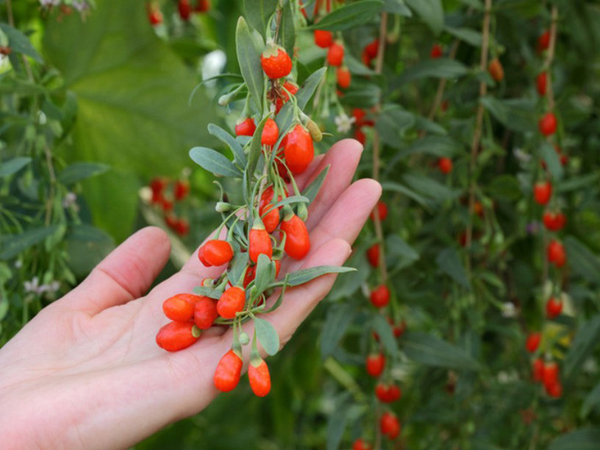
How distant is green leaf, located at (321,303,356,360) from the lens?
114 cm

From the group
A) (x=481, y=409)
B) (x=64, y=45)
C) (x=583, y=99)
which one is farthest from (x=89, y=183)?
(x=583, y=99)

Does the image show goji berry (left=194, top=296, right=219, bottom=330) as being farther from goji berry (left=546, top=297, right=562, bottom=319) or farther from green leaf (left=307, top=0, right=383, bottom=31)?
goji berry (left=546, top=297, right=562, bottom=319)

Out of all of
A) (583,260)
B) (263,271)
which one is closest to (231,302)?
(263,271)

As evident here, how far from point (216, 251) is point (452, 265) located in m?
0.55

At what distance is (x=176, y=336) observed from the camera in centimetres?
86

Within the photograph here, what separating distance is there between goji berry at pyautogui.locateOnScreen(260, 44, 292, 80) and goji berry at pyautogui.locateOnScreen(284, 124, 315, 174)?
0.06 m

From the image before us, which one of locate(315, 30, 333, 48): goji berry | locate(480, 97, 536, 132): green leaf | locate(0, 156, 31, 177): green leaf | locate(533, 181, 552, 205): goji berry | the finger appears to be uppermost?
locate(315, 30, 333, 48): goji berry

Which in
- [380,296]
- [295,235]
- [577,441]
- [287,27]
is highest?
[287,27]

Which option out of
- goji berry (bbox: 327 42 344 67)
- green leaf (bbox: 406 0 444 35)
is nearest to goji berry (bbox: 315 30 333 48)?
goji berry (bbox: 327 42 344 67)

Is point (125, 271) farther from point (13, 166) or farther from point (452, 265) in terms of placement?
point (452, 265)

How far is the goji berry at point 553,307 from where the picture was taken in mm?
1298

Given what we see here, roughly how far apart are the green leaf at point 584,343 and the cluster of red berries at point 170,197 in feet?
3.26

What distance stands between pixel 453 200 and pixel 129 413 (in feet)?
2.24

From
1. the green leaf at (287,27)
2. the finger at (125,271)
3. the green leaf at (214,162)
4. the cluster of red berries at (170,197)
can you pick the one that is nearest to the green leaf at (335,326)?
the finger at (125,271)
